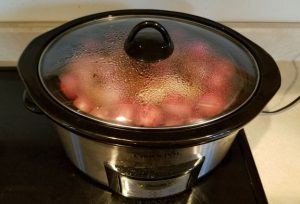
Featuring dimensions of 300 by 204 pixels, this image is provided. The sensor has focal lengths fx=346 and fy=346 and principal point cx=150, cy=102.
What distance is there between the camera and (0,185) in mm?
717

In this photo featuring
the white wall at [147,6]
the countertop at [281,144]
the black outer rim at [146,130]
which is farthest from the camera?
the white wall at [147,6]

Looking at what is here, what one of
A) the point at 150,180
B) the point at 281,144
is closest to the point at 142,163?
the point at 150,180

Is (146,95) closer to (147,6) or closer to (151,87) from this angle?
(151,87)

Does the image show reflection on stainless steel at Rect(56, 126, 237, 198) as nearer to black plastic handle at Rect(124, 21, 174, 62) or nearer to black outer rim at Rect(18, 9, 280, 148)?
black outer rim at Rect(18, 9, 280, 148)

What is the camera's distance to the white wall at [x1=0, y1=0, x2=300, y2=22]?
89 centimetres

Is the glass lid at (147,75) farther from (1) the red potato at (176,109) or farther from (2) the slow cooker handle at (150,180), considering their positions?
(2) the slow cooker handle at (150,180)

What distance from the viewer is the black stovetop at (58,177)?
709 millimetres

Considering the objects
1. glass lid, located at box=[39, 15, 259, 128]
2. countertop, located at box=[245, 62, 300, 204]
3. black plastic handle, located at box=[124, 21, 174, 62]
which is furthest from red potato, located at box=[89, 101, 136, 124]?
countertop, located at box=[245, 62, 300, 204]

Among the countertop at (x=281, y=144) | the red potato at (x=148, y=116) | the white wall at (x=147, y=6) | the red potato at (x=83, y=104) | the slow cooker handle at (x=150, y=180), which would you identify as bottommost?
the countertop at (x=281, y=144)

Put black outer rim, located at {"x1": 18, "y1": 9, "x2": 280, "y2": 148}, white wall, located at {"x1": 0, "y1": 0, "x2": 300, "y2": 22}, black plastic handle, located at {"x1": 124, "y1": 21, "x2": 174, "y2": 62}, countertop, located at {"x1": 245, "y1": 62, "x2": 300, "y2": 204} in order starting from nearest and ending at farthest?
black outer rim, located at {"x1": 18, "y1": 9, "x2": 280, "y2": 148} < black plastic handle, located at {"x1": 124, "y1": 21, "x2": 174, "y2": 62} < countertop, located at {"x1": 245, "y1": 62, "x2": 300, "y2": 204} < white wall, located at {"x1": 0, "y1": 0, "x2": 300, "y2": 22}

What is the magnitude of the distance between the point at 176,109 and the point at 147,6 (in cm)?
41

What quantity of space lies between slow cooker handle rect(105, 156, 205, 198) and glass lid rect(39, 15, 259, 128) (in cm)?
11

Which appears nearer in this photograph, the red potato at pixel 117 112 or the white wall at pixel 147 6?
the red potato at pixel 117 112

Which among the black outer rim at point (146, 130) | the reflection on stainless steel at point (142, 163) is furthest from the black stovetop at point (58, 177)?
the black outer rim at point (146, 130)
